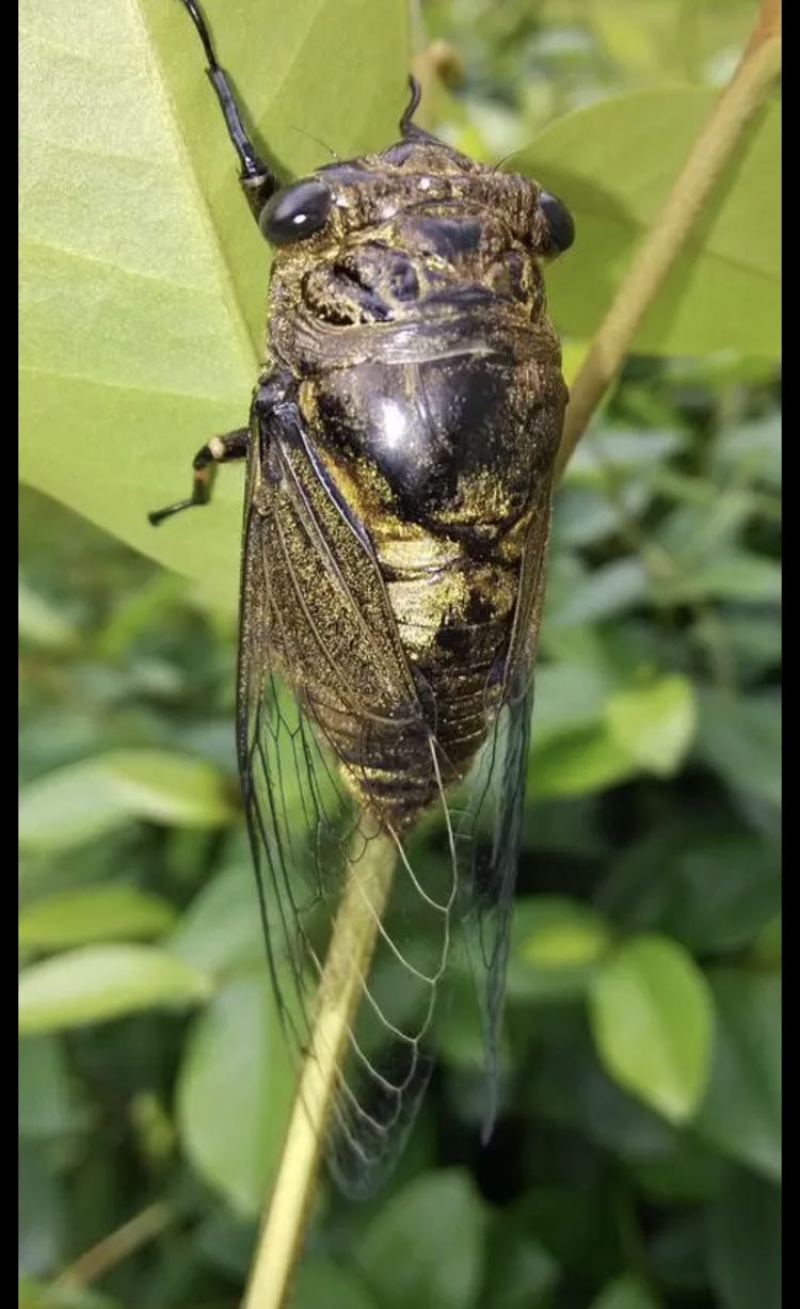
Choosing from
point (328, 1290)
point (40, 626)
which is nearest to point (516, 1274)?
point (328, 1290)

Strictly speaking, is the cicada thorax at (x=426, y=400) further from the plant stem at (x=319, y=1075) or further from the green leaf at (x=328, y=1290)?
the green leaf at (x=328, y=1290)

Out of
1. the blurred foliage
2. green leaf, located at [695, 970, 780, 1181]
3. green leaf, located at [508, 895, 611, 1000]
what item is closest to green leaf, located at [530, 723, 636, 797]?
the blurred foliage

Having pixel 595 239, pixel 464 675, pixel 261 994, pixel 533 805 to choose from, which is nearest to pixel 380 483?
pixel 464 675

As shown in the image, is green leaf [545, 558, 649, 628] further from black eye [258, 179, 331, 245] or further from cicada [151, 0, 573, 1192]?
black eye [258, 179, 331, 245]

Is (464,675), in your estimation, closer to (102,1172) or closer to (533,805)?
(533,805)

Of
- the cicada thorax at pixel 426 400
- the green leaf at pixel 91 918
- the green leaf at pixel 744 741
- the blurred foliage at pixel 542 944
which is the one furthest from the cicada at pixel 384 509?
the green leaf at pixel 744 741

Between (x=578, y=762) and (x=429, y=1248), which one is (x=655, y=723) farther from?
(x=429, y=1248)
